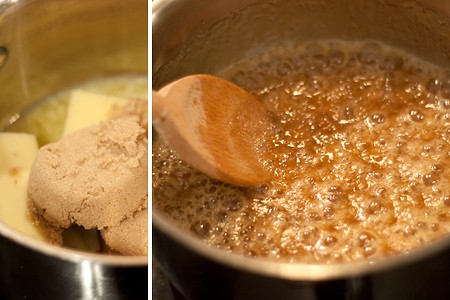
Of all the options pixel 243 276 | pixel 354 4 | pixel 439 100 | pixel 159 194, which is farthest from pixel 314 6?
pixel 243 276

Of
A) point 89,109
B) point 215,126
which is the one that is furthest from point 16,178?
point 215,126

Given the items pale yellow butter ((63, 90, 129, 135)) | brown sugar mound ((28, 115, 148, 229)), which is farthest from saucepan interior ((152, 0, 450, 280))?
pale yellow butter ((63, 90, 129, 135))

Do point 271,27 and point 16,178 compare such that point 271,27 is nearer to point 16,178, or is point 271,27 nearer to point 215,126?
point 215,126

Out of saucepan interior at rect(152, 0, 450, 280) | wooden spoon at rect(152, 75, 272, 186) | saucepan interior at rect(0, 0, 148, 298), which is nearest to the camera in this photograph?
wooden spoon at rect(152, 75, 272, 186)

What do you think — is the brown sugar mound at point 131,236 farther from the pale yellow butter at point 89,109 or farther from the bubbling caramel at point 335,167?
the pale yellow butter at point 89,109

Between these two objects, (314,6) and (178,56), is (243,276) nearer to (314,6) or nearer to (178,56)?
(178,56)

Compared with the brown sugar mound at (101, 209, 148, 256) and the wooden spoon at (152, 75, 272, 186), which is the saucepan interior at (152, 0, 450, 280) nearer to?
the wooden spoon at (152, 75, 272, 186)
